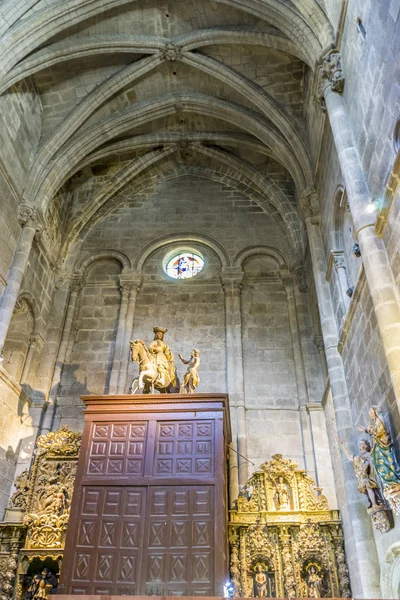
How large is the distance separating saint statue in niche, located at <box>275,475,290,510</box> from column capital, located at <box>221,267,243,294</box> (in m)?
5.68

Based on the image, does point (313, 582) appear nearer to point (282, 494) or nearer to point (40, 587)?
point (282, 494)

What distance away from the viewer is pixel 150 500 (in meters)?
9.14

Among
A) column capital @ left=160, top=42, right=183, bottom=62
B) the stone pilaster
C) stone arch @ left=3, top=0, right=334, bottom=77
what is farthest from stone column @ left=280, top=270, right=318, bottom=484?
column capital @ left=160, top=42, right=183, bottom=62

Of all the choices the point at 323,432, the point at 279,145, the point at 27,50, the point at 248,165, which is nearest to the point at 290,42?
the point at 279,145

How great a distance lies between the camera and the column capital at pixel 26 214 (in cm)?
1284

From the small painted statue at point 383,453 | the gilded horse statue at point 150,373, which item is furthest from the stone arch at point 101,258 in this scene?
Answer: the small painted statue at point 383,453

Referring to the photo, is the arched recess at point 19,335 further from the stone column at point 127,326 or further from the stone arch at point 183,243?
the stone arch at point 183,243

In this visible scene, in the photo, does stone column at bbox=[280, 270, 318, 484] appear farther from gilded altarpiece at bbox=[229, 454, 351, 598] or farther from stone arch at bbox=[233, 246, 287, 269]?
gilded altarpiece at bbox=[229, 454, 351, 598]

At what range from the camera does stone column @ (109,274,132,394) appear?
1341 centimetres

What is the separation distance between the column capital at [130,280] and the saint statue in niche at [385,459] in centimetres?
916

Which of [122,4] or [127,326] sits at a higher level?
[122,4]

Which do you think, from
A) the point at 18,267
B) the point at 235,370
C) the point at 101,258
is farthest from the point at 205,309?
the point at 18,267

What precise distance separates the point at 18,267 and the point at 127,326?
11.6 feet

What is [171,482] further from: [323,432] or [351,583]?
[323,432]
